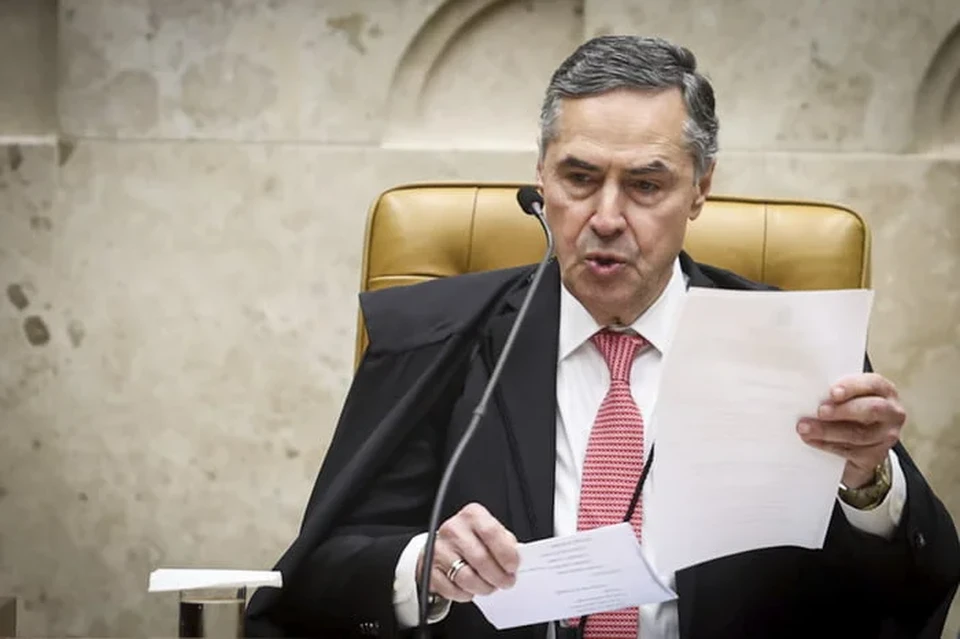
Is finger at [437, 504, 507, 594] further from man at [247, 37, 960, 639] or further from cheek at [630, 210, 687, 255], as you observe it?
cheek at [630, 210, 687, 255]

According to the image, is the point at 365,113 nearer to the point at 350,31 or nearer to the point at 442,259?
the point at 350,31

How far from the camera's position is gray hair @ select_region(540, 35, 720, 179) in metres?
1.82

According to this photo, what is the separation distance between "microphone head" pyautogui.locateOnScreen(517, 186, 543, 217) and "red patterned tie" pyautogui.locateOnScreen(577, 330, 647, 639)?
1.04 ft

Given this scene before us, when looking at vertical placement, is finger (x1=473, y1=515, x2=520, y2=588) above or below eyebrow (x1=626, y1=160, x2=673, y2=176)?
below

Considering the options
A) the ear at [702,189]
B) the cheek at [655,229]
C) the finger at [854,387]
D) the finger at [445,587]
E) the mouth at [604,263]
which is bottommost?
the finger at [445,587]

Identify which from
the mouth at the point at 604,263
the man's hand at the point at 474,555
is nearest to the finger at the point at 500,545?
the man's hand at the point at 474,555

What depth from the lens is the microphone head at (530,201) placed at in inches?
64.2

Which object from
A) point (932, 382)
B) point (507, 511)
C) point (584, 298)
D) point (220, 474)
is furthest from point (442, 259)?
point (932, 382)

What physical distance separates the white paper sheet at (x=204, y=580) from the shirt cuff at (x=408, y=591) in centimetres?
30

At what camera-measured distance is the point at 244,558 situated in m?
2.74

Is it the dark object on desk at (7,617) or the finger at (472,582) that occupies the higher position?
the finger at (472,582)

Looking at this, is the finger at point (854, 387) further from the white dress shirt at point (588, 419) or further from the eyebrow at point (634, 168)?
the eyebrow at point (634, 168)

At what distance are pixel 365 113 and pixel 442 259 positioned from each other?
2.35 ft

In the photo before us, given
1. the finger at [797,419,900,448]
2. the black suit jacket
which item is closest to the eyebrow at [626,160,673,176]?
the black suit jacket
